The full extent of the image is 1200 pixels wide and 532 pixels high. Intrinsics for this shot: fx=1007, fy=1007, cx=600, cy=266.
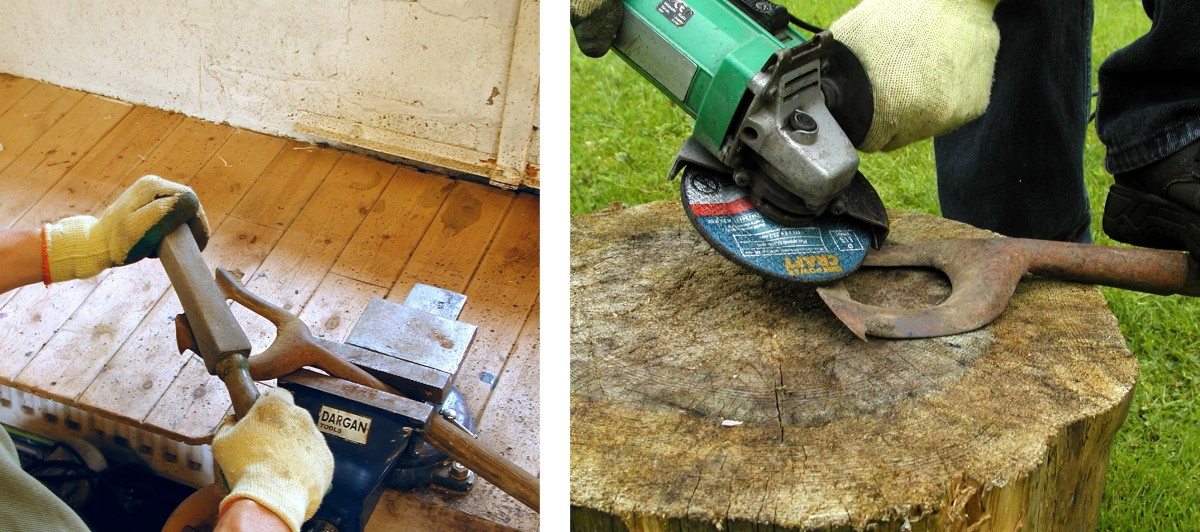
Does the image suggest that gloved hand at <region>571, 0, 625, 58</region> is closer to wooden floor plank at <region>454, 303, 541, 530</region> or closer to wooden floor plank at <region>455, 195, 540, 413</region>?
wooden floor plank at <region>455, 195, 540, 413</region>

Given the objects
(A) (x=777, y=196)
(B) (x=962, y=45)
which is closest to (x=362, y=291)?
(A) (x=777, y=196)

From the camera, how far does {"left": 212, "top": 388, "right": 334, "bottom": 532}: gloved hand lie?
804 mm

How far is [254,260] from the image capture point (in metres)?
0.88

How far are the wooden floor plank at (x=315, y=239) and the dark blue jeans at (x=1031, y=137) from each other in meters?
1.10

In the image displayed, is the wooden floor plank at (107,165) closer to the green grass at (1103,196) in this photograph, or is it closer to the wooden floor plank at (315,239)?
the wooden floor plank at (315,239)

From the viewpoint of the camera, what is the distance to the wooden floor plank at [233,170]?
88 centimetres

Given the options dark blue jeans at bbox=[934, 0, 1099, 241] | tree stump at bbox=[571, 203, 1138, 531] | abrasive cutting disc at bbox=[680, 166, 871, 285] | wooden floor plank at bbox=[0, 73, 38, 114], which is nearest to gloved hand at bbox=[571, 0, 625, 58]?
abrasive cutting disc at bbox=[680, 166, 871, 285]

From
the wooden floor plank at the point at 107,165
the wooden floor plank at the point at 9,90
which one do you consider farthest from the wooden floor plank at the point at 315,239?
the wooden floor plank at the point at 9,90

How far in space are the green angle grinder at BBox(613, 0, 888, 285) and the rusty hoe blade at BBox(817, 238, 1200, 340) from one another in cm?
6

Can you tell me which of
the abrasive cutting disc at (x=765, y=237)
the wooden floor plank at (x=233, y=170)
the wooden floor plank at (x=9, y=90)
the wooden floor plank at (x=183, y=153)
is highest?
the wooden floor plank at (x=9, y=90)

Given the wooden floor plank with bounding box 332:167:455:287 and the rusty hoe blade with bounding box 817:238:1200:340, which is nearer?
the wooden floor plank with bounding box 332:167:455:287

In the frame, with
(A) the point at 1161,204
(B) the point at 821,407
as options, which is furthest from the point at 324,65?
(A) the point at 1161,204

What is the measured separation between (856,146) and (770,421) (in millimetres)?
426

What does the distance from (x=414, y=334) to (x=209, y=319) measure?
185 mm
